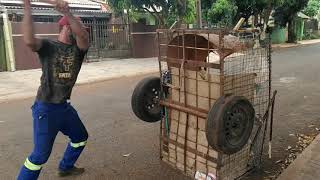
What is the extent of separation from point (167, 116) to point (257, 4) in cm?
2029

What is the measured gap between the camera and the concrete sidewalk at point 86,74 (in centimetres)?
1151

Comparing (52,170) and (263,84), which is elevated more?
(263,84)

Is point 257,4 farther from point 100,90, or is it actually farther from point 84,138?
point 84,138

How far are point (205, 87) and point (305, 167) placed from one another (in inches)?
60.5

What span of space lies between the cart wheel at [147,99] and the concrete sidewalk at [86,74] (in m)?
6.61

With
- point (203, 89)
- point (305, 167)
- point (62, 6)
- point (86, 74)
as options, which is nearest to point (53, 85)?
point (62, 6)

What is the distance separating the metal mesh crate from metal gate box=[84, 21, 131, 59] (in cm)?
1394

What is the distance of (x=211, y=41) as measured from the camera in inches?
154

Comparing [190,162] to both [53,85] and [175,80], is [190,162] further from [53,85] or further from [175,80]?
[53,85]

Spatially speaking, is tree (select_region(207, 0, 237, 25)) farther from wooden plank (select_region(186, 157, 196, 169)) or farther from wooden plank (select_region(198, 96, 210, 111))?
wooden plank (select_region(198, 96, 210, 111))

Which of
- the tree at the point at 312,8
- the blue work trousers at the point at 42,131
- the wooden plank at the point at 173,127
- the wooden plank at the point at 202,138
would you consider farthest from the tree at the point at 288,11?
the blue work trousers at the point at 42,131

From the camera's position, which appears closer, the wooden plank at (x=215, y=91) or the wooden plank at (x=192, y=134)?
the wooden plank at (x=215, y=91)

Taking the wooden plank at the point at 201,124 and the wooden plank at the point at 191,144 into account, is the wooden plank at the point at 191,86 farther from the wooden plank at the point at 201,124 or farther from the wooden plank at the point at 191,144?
the wooden plank at the point at 191,144

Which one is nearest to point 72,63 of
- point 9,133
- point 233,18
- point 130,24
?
point 9,133
